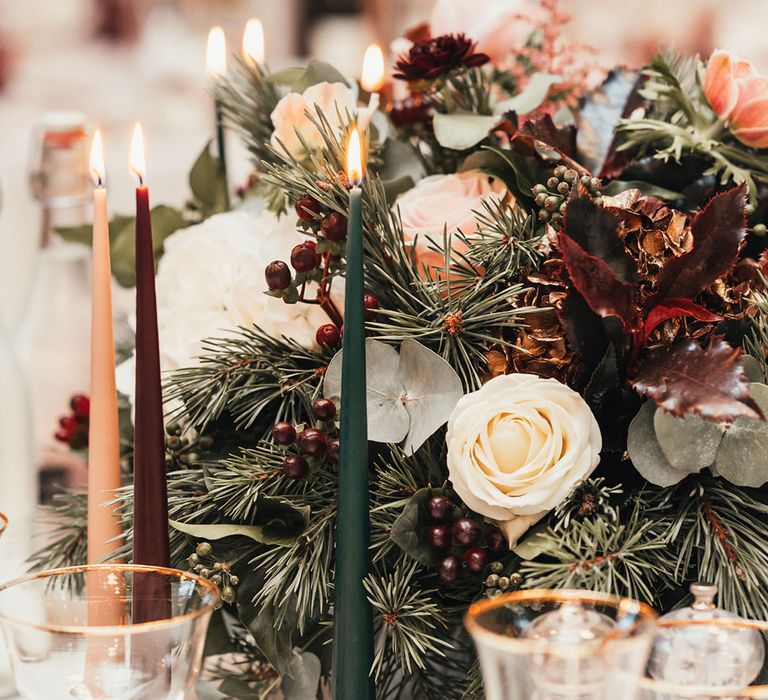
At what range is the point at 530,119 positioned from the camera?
20.6 inches

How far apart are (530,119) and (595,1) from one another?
1.28 metres

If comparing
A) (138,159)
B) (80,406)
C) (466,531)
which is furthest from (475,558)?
(80,406)

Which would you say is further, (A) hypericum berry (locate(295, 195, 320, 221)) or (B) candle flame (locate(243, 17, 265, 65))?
(B) candle flame (locate(243, 17, 265, 65))

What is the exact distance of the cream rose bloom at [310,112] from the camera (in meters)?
0.55

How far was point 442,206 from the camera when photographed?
53 cm

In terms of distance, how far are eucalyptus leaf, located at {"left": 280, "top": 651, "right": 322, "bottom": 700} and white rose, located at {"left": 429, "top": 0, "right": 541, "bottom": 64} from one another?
1.30 ft

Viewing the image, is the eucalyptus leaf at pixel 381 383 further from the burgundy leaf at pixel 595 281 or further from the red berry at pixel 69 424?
the red berry at pixel 69 424

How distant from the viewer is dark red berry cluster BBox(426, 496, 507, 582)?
0.44m

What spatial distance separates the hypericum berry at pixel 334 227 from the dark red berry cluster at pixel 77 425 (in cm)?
29

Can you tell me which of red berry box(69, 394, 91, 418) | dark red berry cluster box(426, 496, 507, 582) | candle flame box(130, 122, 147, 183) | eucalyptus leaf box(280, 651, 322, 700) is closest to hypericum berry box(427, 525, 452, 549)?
dark red berry cluster box(426, 496, 507, 582)

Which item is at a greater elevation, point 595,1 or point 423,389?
point 595,1

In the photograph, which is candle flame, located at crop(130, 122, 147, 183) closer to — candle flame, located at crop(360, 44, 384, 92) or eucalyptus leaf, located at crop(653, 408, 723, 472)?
candle flame, located at crop(360, 44, 384, 92)

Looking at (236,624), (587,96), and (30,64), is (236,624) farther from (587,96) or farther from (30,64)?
(30,64)

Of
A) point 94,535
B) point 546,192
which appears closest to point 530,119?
point 546,192
